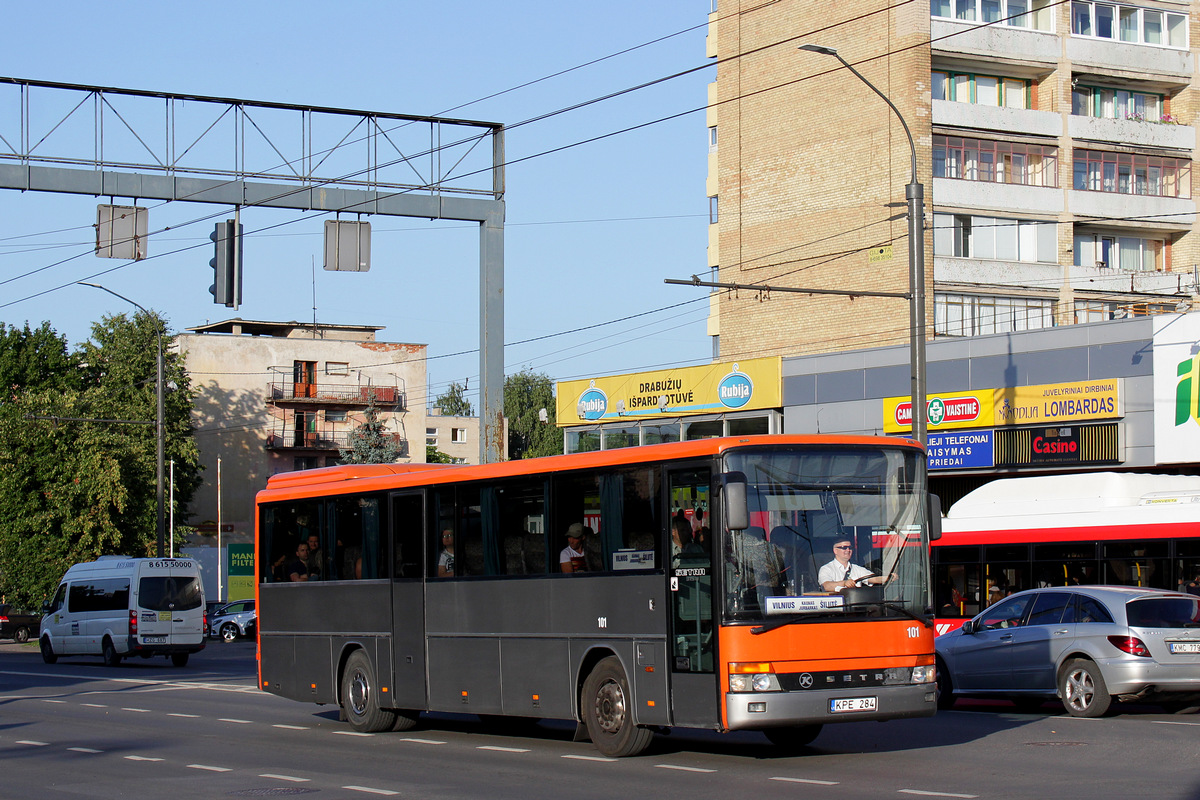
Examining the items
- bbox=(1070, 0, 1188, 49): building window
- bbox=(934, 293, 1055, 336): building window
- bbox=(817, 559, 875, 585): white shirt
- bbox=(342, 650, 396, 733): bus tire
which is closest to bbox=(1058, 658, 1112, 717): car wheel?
bbox=(817, 559, 875, 585): white shirt

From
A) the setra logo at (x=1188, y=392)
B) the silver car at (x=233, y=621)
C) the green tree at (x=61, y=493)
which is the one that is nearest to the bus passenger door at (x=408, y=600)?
the setra logo at (x=1188, y=392)

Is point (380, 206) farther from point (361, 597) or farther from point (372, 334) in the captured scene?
point (372, 334)

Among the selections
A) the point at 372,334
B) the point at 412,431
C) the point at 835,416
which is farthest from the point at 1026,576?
the point at 372,334

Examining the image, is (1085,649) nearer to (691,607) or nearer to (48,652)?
(691,607)

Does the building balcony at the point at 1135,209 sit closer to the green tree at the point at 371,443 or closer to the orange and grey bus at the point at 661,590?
the orange and grey bus at the point at 661,590

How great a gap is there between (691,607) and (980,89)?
124 ft

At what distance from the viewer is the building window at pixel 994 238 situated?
4456 cm

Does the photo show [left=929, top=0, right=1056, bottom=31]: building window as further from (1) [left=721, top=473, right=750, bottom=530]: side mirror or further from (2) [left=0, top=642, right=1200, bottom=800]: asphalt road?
(1) [left=721, top=473, right=750, bottom=530]: side mirror

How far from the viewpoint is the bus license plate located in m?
11.5

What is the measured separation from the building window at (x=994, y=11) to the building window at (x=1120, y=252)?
23.3 feet

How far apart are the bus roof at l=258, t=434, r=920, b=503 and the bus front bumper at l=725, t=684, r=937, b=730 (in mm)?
2043

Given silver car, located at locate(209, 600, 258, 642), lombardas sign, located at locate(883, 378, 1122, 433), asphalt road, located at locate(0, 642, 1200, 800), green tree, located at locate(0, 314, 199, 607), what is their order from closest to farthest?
asphalt road, located at locate(0, 642, 1200, 800), lombardas sign, located at locate(883, 378, 1122, 433), silver car, located at locate(209, 600, 258, 642), green tree, located at locate(0, 314, 199, 607)

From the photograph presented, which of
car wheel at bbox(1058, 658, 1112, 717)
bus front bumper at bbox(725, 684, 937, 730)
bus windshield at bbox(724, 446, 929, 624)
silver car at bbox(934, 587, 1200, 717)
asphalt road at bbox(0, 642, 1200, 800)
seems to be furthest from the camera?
car wheel at bbox(1058, 658, 1112, 717)

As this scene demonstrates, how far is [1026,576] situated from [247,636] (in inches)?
1344
